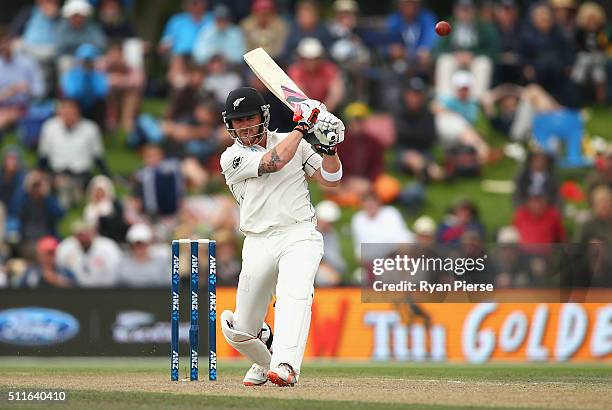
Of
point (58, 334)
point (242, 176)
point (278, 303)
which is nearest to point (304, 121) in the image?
point (242, 176)

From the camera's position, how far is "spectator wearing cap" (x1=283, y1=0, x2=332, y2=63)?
18375 mm

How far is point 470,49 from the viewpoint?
18469 mm

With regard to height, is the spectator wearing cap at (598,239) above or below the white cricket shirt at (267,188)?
below

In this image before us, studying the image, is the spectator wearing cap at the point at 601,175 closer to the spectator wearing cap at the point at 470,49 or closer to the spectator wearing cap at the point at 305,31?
the spectator wearing cap at the point at 470,49

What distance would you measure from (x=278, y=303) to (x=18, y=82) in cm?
1059

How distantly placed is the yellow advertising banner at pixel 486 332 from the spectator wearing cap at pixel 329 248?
49.2 inches

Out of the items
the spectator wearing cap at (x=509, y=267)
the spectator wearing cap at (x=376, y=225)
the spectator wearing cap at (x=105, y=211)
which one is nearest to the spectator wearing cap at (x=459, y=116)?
the spectator wearing cap at (x=376, y=225)

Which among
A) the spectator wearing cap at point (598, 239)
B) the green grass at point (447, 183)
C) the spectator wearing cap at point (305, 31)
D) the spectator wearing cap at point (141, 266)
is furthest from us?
the spectator wearing cap at point (305, 31)

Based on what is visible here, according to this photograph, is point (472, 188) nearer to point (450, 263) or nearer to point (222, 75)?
point (222, 75)

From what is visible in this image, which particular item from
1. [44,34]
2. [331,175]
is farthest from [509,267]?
[44,34]

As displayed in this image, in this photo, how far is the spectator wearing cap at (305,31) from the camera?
723 inches

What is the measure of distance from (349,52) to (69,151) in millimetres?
4069

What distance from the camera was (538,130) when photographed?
18.0m

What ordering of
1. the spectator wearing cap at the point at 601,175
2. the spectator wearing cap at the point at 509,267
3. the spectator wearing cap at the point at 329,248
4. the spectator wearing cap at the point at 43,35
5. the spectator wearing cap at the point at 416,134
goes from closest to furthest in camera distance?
the spectator wearing cap at the point at 509,267 → the spectator wearing cap at the point at 329,248 → the spectator wearing cap at the point at 601,175 → the spectator wearing cap at the point at 416,134 → the spectator wearing cap at the point at 43,35
